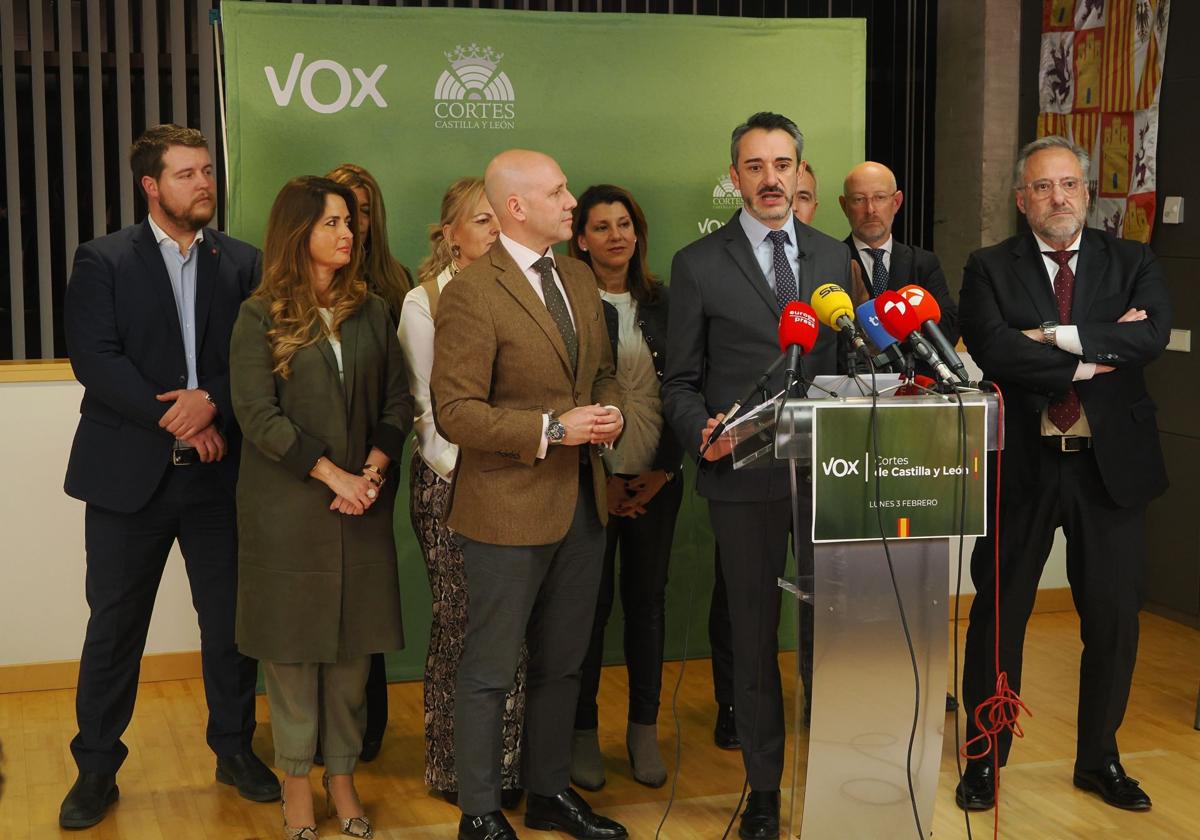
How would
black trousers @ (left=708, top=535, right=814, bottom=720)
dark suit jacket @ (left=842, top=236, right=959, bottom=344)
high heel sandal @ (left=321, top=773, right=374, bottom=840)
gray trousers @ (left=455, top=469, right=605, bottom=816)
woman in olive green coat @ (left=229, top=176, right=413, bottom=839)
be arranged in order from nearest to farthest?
gray trousers @ (left=455, top=469, right=605, bottom=816) → woman in olive green coat @ (left=229, top=176, right=413, bottom=839) → high heel sandal @ (left=321, top=773, right=374, bottom=840) → black trousers @ (left=708, top=535, right=814, bottom=720) → dark suit jacket @ (left=842, top=236, right=959, bottom=344)

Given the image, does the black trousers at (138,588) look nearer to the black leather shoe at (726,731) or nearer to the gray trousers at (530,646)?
the gray trousers at (530,646)

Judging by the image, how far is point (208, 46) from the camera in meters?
6.19

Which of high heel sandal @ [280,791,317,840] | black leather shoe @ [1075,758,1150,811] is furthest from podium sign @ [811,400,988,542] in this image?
high heel sandal @ [280,791,317,840]

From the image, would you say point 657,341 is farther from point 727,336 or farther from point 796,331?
point 796,331

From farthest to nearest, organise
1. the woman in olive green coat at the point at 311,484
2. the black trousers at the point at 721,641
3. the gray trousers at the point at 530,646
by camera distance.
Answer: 1. the black trousers at the point at 721,641
2. the woman in olive green coat at the point at 311,484
3. the gray trousers at the point at 530,646

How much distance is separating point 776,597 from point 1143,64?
3578 millimetres

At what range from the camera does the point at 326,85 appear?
4.62 m

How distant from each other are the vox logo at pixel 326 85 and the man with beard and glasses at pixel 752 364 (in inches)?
63.6

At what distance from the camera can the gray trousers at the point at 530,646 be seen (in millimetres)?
3365

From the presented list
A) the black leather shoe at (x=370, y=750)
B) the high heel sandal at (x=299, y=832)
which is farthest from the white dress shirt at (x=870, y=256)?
the high heel sandal at (x=299, y=832)

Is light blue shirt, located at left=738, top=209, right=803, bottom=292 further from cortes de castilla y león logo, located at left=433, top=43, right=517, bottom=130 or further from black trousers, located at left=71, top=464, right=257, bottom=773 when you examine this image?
black trousers, located at left=71, top=464, right=257, bottom=773

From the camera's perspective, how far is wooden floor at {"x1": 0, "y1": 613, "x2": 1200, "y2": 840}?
3.74 m

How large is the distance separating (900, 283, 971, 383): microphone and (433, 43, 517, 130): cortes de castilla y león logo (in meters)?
2.39

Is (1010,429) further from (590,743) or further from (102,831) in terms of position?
(102,831)
